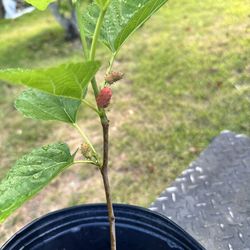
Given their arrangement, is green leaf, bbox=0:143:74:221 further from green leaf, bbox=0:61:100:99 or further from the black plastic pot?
the black plastic pot

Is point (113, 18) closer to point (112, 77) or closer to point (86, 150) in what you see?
point (112, 77)

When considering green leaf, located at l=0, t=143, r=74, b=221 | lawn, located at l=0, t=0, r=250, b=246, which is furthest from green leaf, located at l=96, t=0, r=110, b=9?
lawn, located at l=0, t=0, r=250, b=246

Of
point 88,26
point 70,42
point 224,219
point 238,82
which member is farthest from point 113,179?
point 70,42

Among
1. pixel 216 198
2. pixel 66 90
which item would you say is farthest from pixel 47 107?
pixel 216 198

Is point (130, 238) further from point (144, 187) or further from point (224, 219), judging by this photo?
point (144, 187)

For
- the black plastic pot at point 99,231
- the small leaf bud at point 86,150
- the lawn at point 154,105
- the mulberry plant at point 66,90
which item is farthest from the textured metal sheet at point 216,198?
the small leaf bud at point 86,150

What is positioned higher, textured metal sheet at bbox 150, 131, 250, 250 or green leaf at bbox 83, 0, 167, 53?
green leaf at bbox 83, 0, 167, 53

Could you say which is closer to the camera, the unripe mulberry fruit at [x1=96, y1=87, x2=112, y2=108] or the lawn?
the unripe mulberry fruit at [x1=96, y1=87, x2=112, y2=108]
